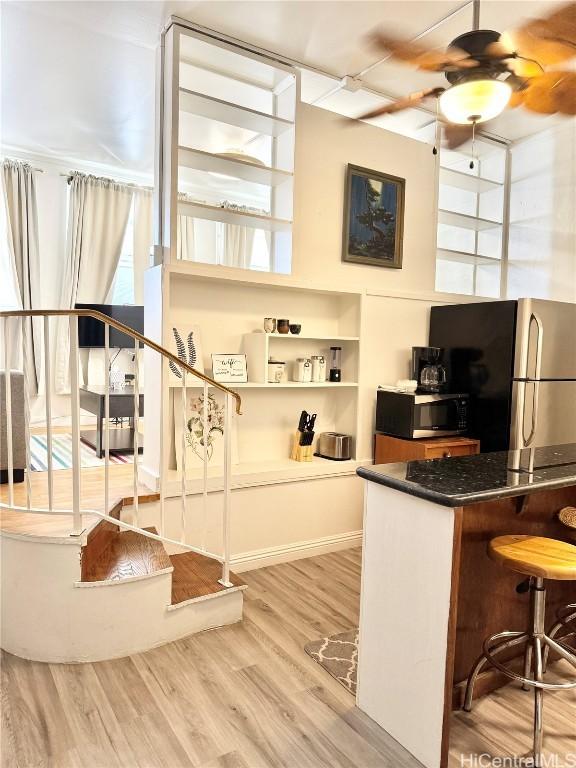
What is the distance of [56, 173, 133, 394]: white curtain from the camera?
235 inches

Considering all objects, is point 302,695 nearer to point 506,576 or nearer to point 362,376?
point 506,576

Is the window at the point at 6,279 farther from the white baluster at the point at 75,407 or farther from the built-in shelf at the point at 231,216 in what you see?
the white baluster at the point at 75,407

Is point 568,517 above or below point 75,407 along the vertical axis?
→ below

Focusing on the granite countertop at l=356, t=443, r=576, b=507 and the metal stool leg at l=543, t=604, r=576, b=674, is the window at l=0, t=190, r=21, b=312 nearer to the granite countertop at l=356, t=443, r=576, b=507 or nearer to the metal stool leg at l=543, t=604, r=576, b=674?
the granite countertop at l=356, t=443, r=576, b=507

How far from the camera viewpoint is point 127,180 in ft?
20.8

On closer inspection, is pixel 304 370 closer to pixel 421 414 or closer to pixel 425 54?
pixel 421 414

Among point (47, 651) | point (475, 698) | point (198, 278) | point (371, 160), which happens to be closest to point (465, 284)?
point (371, 160)

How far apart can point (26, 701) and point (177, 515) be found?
126 centimetres

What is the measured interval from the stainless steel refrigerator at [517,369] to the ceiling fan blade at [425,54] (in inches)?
74.9

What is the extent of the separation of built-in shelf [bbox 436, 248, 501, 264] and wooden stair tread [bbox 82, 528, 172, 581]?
3.24 meters

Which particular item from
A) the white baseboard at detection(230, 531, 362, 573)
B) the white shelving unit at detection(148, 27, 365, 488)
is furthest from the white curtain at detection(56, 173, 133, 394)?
the white baseboard at detection(230, 531, 362, 573)

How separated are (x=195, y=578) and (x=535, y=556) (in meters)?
1.73

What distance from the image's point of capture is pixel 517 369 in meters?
3.70

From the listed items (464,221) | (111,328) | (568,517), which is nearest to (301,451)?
(568,517)
